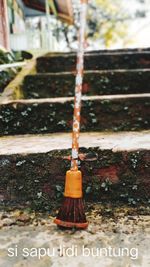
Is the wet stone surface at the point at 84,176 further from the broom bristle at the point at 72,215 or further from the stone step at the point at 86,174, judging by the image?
the broom bristle at the point at 72,215

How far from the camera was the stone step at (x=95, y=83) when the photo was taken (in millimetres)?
3553

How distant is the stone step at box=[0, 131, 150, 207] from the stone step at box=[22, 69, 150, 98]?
1.69 metres

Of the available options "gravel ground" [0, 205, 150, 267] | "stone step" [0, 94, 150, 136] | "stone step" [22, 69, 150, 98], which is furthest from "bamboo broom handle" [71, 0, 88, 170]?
"stone step" [22, 69, 150, 98]

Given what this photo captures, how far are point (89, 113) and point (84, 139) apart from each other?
490mm

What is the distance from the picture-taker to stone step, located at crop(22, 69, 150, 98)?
11.7ft

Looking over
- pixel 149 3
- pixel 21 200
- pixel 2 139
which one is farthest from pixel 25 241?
pixel 149 3

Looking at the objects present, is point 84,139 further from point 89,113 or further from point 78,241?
point 78,241

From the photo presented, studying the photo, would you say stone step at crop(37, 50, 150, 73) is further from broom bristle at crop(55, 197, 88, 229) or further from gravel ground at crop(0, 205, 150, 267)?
broom bristle at crop(55, 197, 88, 229)

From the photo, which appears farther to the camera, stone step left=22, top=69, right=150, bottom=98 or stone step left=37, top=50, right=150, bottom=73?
stone step left=37, top=50, right=150, bottom=73

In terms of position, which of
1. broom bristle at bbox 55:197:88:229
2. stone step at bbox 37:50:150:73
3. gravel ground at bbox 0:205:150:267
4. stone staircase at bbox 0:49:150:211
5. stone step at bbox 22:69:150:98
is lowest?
gravel ground at bbox 0:205:150:267

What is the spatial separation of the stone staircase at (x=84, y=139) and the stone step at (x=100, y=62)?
3.10ft

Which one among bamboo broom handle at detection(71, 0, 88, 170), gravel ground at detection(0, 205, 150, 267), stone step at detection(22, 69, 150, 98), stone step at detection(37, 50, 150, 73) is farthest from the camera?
stone step at detection(37, 50, 150, 73)

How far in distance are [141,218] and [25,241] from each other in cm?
58

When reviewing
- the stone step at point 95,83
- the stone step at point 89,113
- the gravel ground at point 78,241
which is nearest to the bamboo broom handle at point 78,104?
the gravel ground at point 78,241
